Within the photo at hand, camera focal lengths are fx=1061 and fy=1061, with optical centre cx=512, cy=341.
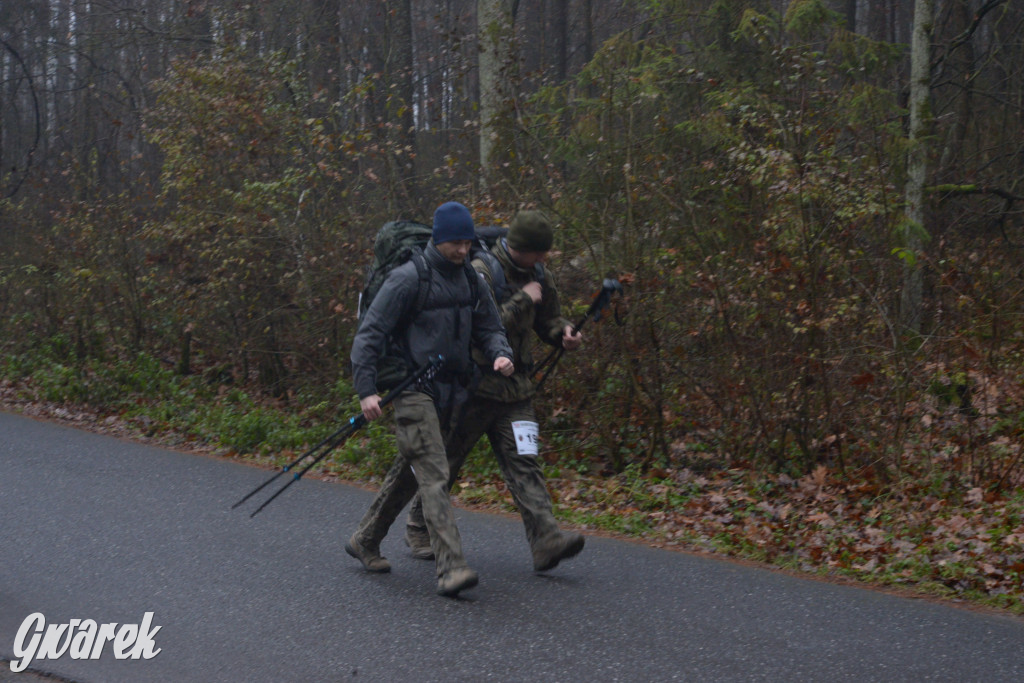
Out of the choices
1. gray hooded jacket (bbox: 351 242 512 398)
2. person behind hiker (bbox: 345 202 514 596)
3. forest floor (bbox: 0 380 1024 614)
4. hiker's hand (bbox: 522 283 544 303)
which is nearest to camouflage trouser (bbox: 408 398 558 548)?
person behind hiker (bbox: 345 202 514 596)

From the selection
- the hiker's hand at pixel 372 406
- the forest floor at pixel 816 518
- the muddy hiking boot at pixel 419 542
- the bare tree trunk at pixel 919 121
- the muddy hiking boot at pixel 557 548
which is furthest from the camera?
the bare tree trunk at pixel 919 121

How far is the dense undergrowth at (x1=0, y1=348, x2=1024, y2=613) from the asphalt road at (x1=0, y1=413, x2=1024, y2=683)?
0.54 meters

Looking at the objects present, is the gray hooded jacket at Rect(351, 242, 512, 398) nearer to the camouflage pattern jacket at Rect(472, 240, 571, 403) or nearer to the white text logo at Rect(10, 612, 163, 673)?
the camouflage pattern jacket at Rect(472, 240, 571, 403)

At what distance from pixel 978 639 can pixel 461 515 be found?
3881 mm

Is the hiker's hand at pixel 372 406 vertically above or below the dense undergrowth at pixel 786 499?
above

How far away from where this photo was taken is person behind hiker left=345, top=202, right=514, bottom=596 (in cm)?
565

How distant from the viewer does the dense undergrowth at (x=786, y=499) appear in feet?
21.6

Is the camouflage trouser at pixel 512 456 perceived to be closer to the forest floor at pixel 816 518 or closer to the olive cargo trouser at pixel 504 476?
the olive cargo trouser at pixel 504 476

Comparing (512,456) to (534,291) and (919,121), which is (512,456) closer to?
(534,291)

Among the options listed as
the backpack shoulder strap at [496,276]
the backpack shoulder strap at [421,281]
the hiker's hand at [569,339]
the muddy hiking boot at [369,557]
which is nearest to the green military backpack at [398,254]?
the backpack shoulder strap at [421,281]

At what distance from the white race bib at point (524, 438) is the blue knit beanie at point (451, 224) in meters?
1.14

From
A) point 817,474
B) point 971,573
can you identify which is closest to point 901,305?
point 817,474

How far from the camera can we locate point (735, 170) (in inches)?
408

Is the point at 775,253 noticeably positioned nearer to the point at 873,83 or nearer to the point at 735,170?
the point at 735,170
